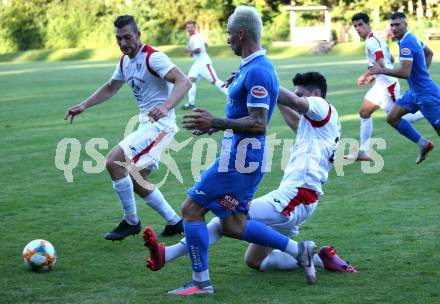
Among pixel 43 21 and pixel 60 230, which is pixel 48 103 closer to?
pixel 60 230

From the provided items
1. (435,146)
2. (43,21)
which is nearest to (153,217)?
(435,146)

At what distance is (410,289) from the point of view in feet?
20.7

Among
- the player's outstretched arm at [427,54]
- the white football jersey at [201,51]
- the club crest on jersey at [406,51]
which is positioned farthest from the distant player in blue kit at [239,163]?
the white football jersey at [201,51]

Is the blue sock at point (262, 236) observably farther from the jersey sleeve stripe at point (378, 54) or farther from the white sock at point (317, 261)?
the jersey sleeve stripe at point (378, 54)

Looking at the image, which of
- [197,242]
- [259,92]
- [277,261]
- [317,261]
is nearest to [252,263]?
[277,261]

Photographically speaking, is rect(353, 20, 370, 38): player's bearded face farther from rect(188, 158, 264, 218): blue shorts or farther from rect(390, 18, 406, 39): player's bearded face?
rect(188, 158, 264, 218): blue shorts

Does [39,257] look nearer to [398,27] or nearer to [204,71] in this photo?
[398,27]

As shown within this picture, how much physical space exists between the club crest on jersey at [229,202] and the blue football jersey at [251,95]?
20 centimetres

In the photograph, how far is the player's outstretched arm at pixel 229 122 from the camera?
19.0 feet

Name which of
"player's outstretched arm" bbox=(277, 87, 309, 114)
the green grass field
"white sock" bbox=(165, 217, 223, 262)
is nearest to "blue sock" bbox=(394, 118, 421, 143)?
the green grass field

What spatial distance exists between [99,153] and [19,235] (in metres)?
6.19

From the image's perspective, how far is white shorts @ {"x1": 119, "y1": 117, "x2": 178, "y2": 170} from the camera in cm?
833

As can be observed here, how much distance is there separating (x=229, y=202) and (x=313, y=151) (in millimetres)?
967

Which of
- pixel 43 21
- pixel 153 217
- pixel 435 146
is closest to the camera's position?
pixel 153 217
